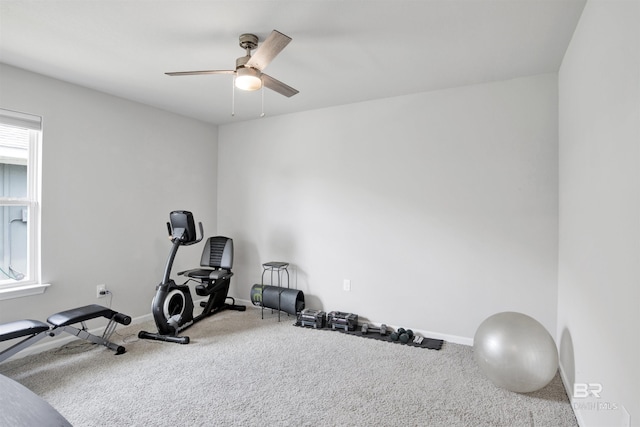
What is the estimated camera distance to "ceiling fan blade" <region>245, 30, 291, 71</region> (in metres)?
1.92

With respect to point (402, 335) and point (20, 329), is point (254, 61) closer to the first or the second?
point (20, 329)

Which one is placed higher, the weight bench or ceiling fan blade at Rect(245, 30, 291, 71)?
ceiling fan blade at Rect(245, 30, 291, 71)

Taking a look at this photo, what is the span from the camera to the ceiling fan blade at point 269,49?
6.31 feet

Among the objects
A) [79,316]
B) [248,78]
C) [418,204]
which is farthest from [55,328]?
[418,204]

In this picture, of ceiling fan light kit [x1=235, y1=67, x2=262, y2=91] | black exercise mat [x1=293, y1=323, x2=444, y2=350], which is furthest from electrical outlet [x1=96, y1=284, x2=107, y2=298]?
ceiling fan light kit [x1=235, y1=67, x2=262, y2=91]

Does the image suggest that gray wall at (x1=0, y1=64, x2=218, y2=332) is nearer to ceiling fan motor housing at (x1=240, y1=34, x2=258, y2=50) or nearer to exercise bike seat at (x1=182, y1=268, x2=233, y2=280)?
exercise bike seat at (x1=182, y1=268, x2=233, y2=280)

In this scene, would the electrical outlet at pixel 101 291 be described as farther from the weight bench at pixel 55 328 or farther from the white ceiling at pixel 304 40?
the white ceiling at pixel 304 40

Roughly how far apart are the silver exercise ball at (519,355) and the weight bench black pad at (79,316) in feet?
10.1

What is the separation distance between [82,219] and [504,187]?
13.5ft

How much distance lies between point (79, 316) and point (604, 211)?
3707mm

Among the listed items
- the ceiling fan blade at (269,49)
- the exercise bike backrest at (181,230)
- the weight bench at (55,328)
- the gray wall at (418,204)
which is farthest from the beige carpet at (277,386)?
the ceiling fan blade at (269,49)

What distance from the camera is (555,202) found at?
2926mm

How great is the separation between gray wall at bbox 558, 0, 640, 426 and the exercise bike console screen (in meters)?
3.35

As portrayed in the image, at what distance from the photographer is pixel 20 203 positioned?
3.02 metres
